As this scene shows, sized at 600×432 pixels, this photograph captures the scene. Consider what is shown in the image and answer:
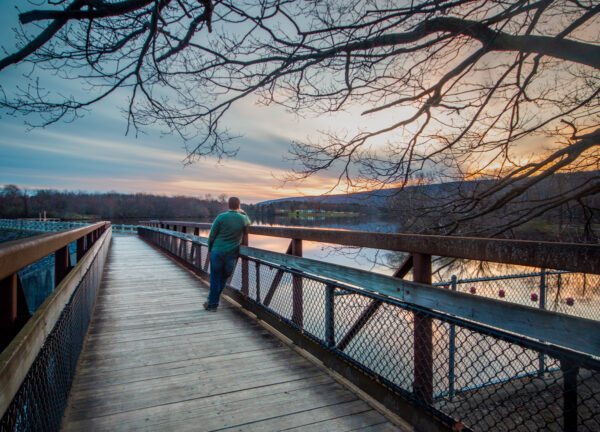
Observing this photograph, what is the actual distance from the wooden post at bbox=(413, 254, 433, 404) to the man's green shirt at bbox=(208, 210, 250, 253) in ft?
11.2

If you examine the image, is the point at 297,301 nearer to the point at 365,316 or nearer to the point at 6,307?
the point at 365,316

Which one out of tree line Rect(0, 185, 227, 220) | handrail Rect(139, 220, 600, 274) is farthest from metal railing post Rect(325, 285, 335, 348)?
tree line Rect(0, 185, 227, 220)

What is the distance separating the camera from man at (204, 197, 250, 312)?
543cm

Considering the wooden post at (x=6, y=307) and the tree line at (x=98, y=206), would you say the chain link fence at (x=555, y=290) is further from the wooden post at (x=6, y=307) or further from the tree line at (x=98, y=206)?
the tree line at (x=98, y=206)

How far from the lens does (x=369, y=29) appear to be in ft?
16.6

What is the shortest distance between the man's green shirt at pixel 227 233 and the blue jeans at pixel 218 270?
0.29ft

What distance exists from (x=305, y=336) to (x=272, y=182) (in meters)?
4.03

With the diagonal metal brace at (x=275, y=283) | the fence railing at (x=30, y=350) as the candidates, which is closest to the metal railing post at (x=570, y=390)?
the fence railing at (x=30, y=350)

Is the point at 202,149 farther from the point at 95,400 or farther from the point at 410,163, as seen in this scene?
the point at 95,400

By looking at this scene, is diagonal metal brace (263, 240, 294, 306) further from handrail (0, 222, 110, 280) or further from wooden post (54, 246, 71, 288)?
handrail (0, 222, 110, 280)

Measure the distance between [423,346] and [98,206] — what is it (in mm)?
136502

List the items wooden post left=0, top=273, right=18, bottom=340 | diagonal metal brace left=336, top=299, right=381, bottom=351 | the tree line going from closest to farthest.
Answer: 1. wooden post left=0, top=273, right=18, bottom=340
2. diagonal metal brace left=336, top=299, right=381, bottom=351
3. the tree line

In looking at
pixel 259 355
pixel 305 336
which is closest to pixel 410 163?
pixel 305 336

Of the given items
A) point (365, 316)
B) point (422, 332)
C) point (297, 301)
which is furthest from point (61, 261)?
point (422, 332)
